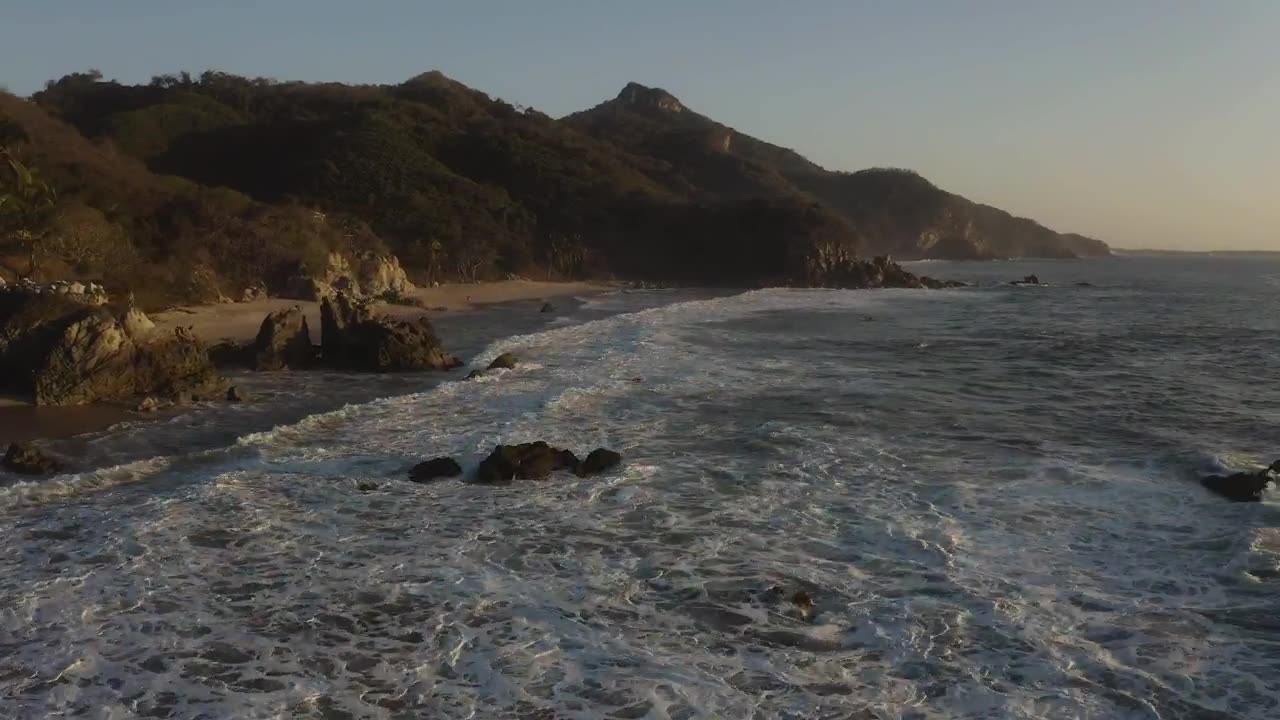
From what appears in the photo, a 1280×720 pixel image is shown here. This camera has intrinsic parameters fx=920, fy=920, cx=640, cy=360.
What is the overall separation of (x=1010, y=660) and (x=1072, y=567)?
9.79ft

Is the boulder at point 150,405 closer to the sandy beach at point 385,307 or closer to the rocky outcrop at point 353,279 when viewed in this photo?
the sandy beach at point 385,307

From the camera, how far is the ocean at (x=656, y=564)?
7.88 m

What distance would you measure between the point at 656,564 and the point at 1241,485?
31.4 feet

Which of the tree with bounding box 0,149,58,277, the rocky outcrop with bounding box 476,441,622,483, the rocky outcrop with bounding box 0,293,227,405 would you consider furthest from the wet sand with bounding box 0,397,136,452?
the tree with bounding box 0,149,58,277

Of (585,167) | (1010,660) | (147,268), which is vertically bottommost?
(1010,660)

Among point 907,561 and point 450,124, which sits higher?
point 450,124

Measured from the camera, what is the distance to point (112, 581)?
31.9 ft

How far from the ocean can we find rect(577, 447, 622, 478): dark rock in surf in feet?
1.86

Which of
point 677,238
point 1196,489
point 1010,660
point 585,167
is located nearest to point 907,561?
point 1010,660

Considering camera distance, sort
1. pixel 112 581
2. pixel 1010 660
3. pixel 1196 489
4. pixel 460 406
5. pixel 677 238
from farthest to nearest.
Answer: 1. pixel 677 238
2. pixel 460 406
3. pixel 1196 489
4. pixel 112 581
5. pixel 1010 660

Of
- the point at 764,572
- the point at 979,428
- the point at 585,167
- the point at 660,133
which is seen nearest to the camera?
the point at 764,572

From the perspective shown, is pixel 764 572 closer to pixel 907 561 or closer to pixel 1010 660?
pixel 907 561

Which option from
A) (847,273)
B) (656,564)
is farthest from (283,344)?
(847,273)

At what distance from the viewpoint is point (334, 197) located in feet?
279
